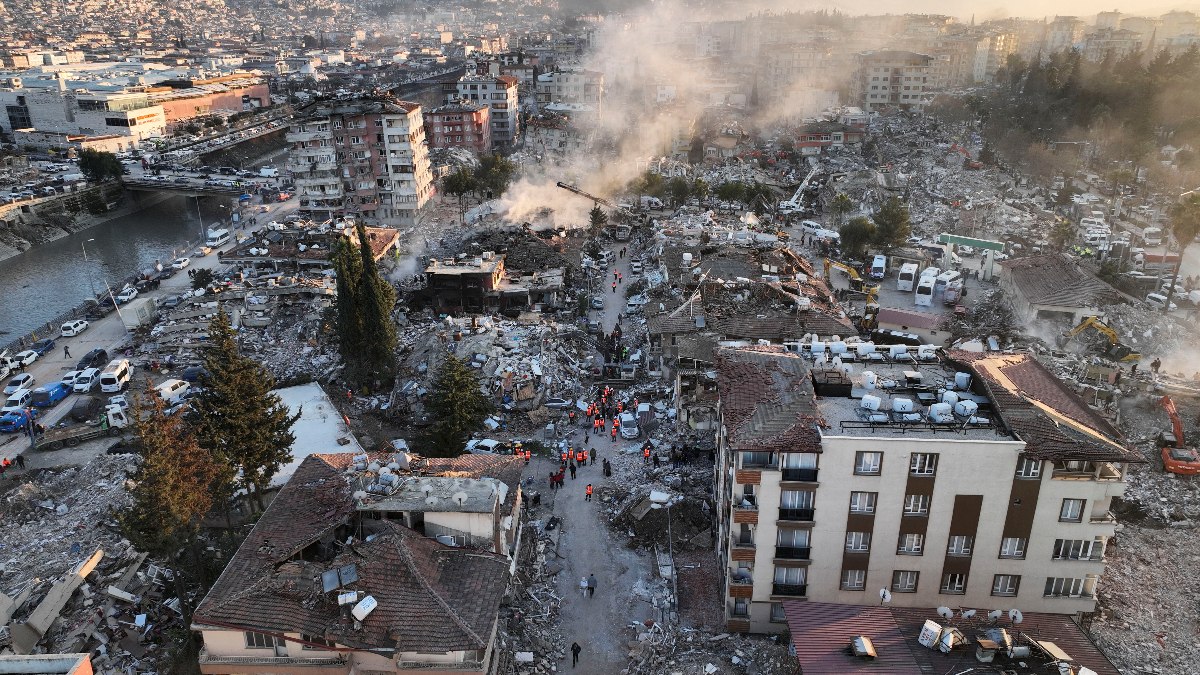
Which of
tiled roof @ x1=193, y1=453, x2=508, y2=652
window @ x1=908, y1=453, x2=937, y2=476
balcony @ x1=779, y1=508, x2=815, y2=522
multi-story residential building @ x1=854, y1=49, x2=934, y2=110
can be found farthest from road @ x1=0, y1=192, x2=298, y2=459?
multi-story residential building @ x1=854, y1=49, x2=934, y2=110

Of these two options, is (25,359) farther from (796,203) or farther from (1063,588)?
(796,203)

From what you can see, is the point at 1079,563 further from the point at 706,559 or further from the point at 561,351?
the point at 561,351

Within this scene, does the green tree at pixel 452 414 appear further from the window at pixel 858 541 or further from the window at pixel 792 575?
the window at pixel 858 541

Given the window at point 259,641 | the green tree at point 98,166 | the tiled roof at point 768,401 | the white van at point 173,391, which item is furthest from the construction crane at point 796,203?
the green tree at point 98,166

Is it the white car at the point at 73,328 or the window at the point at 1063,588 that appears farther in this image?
the white car at the point at 73,328

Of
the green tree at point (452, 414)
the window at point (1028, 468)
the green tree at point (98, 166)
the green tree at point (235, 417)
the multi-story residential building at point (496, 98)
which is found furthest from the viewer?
the multi-story residential building at point (496, 98)

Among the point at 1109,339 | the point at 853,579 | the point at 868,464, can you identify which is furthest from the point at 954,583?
the point at 1109,339

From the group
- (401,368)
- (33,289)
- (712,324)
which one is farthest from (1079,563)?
(33,289)

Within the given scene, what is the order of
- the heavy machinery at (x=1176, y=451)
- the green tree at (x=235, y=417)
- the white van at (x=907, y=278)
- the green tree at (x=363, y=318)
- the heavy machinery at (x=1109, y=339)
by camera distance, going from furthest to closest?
the white van at (x=907, y=278)
the green tree at (x=363, y=318)
the heavy machinery at (x=1109, y=339)
the heavy machinery at (x=1176, y=451)
the green tree at (x=235, y=417)
